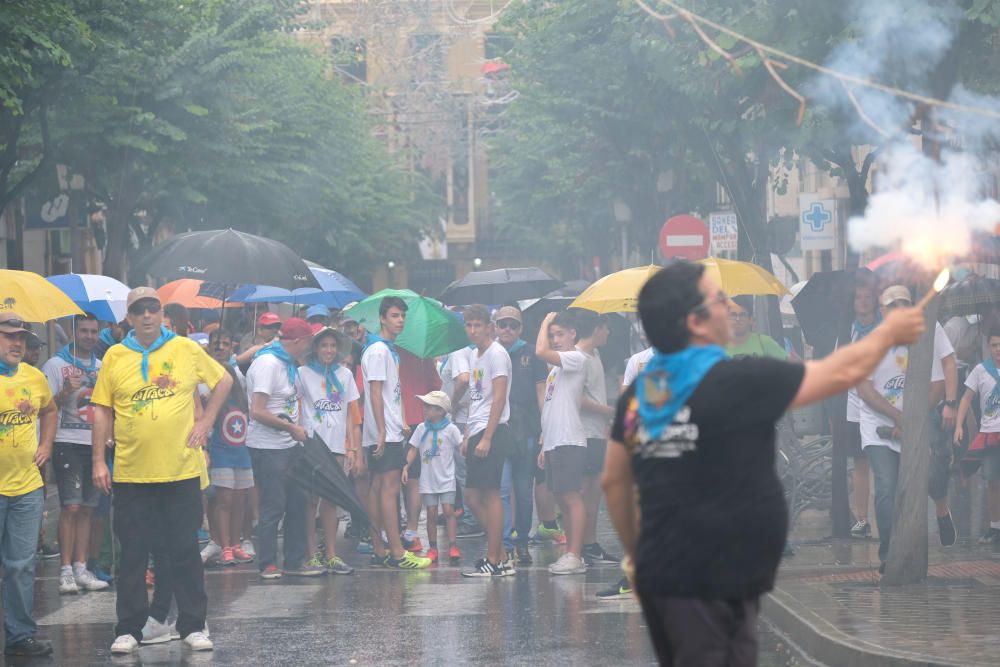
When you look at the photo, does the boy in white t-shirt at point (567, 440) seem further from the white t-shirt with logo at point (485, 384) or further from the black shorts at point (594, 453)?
the white t-shirt with logo at point (485, 384)

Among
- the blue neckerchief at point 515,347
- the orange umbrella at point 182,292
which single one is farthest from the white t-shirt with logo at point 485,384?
the orange umbrella at point 182,292

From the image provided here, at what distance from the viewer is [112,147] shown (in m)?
22.8

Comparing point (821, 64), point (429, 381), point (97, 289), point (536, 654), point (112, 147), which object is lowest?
point (536, 654)

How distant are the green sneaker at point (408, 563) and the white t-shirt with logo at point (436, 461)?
71 centimetres

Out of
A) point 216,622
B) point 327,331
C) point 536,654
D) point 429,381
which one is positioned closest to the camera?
point 536,654

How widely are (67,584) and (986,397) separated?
22.7ft

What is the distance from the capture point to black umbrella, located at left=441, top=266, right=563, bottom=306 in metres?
19.9

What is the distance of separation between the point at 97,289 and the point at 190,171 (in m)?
A: 10.2

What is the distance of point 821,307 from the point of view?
15625 millimetres

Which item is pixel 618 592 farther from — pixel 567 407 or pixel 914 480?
pixel 914 480

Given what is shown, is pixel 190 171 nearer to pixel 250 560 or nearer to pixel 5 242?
pixel 5 242

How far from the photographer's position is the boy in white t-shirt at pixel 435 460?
13.6m

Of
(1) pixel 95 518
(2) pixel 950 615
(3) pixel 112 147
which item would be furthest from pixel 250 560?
(3) pixel 112 147

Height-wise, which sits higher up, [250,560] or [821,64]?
[821,64]
